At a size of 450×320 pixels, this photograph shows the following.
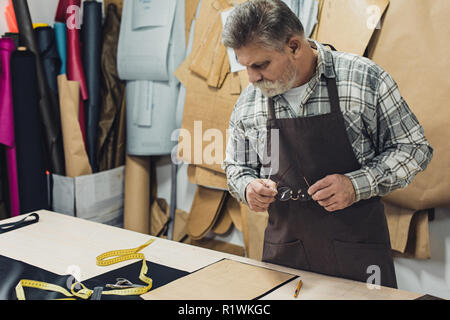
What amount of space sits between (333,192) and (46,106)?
202 cm

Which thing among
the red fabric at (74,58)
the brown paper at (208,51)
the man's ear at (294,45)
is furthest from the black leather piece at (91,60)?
the man's ear at (294,45)

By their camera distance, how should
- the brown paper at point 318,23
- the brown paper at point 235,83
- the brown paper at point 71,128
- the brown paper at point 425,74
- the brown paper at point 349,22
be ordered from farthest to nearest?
the brown paper at point 71,128 < the brown paper at point 235,83 < the brown paper at point 318,23 < the brown paper at point 349,22 < the brown paper at point 425,74

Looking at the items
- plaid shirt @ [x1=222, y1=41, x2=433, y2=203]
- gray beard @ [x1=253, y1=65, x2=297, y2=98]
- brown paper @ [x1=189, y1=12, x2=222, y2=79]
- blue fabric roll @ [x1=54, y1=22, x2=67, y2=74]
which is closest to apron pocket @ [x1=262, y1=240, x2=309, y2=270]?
plaid shirt @ [x1=222, y1=41, x2=433, y2=203]

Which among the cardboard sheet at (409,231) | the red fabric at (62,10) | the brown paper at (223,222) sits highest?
the red fabric at (62,10)

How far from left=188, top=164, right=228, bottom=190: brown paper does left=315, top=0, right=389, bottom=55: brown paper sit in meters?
1.02

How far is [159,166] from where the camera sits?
137 inches

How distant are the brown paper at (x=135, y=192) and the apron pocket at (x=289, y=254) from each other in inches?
68.0

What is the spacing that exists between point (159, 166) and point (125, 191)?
1.05 feet

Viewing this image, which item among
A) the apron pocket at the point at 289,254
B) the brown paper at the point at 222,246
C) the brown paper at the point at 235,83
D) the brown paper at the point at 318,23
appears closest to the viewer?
the apron pocket at the point at 289,254

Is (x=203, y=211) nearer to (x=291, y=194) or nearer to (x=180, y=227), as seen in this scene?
(x=180, y=227)

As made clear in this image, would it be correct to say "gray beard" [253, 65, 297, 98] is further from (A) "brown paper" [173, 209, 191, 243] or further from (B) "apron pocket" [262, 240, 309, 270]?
(A) "brown paper" [173, 209, 191, 243]

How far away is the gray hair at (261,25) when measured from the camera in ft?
4.85

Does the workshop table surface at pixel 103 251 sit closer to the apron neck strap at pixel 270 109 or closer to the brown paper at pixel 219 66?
the apron neck strap at pixel 270 109

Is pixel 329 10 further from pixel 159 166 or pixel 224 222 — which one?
pixel 159 166
